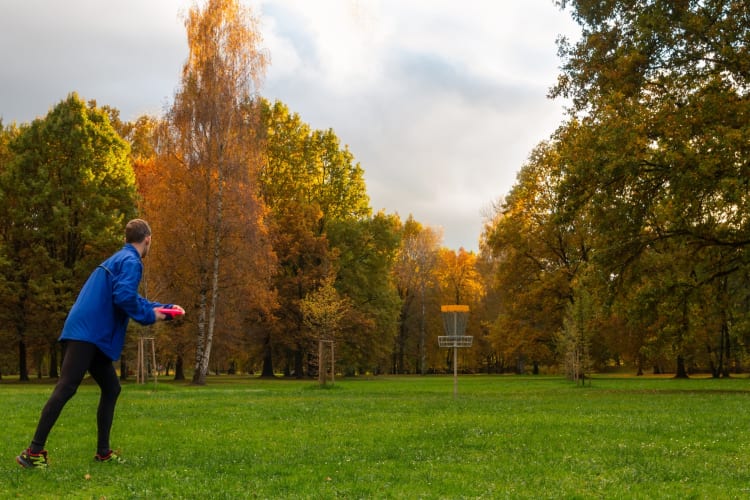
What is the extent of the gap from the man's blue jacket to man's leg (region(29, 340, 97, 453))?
4.5 inches

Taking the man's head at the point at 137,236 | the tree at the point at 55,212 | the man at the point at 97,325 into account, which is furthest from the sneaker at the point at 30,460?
the tree at the point at 55,212

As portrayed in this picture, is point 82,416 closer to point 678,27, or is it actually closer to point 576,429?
point 576,429

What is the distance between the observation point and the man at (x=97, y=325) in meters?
7.45

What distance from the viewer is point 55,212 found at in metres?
41.2

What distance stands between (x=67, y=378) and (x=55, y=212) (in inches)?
1480

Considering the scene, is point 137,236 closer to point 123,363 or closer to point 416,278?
point 123,363

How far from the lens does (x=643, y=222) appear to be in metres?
23.3

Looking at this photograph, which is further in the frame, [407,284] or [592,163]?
[407,284]

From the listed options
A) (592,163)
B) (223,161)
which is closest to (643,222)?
(592,163)

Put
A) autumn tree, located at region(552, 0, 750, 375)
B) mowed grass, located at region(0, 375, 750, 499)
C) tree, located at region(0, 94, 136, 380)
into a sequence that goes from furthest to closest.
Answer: tree, located at region(0, 94, 136, 380), autumn tree, located at region(552, 0, 750, 375), mowed grass, located at region(0, 375, 750, 499)

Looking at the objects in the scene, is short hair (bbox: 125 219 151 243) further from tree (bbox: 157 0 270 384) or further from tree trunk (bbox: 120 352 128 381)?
tree trunk (bbox: 120 352 128 381)

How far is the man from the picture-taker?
745cm

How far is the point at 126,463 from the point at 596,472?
215 inches

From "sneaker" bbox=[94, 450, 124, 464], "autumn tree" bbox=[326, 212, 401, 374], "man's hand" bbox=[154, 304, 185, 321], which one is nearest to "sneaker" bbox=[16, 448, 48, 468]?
"sneaker" bbox=[94, 450, 124, 464]
